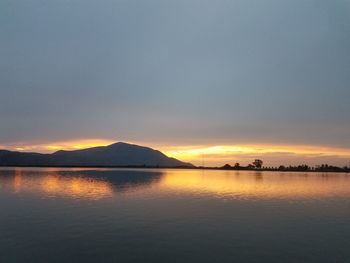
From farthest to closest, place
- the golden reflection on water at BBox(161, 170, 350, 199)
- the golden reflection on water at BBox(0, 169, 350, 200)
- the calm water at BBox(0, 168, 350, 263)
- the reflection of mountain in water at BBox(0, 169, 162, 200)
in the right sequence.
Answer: the golden reflection on water at BBox(161, 170, 350, 199) → the golden reflection on water at BBox(0, 169, 350, 200) → the reflection of mountain in water at BBox(0, 169, 162, 200) → the calm water at BBox(0, 168, 350, 263)

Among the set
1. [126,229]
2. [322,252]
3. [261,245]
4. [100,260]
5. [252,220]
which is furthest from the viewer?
[252,220]

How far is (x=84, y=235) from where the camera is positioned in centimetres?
2941

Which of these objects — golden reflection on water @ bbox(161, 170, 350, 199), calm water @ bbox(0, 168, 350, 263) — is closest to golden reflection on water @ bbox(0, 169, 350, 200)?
golden reflection on water @ bbox(161, 170, 350, 199)

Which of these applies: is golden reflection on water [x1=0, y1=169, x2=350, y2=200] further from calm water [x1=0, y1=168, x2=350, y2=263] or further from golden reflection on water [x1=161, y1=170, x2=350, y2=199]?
calm water [x1=0, y1=168, x2=350, y2=263]

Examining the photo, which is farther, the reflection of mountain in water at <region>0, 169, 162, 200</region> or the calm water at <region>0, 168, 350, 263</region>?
the reflection of mountain in water at <region>0, 169, 162, 200</region>

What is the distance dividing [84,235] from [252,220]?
20762 millimetres

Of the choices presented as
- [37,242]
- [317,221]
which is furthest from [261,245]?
[37,242]

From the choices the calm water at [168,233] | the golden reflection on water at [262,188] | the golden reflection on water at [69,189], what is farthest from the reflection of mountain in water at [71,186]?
the golden reflection on water at [262,188]

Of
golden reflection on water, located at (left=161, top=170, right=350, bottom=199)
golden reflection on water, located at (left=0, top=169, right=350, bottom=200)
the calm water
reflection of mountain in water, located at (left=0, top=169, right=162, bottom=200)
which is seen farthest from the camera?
golden reflection on water, located at (left=161, top=170, right=350, bottom=199)

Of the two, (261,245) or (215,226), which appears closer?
(261,245)

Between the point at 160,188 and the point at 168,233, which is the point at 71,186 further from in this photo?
the point at 168,233

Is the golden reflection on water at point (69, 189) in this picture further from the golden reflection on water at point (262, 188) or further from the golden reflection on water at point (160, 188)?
the golden reflection on water at point (262, 188)

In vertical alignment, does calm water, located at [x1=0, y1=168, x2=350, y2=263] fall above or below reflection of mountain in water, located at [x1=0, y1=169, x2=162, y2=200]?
below

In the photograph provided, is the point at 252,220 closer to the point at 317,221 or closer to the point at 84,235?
the point at 317,221
